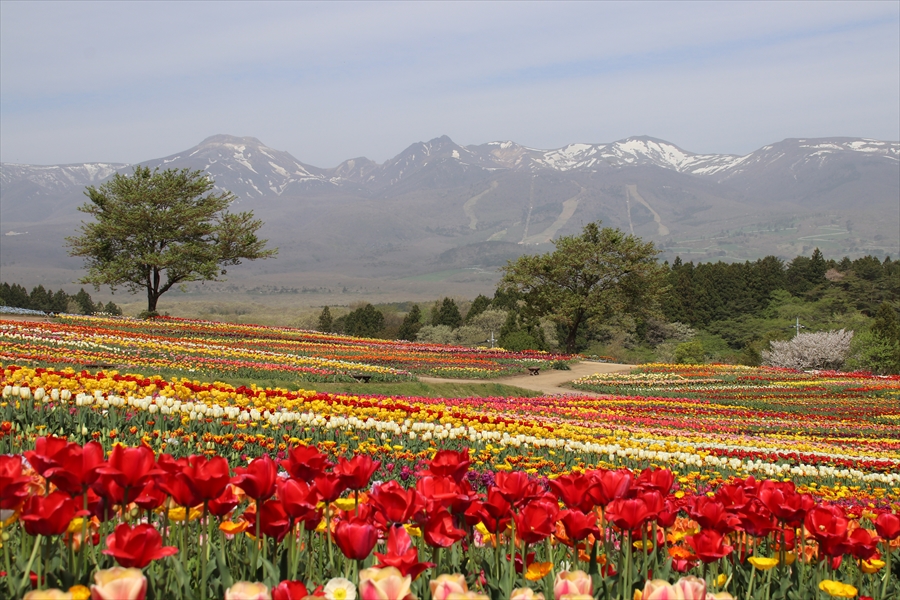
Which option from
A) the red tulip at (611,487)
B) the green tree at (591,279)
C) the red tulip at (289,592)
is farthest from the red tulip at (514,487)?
the green tree at (591,279)

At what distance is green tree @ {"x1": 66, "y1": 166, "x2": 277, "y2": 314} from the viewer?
4059 cm

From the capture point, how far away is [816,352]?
4884cm

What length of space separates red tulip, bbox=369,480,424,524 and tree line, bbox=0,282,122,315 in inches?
2562

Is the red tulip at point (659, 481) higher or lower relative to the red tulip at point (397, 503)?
lower

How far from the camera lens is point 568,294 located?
4525cm

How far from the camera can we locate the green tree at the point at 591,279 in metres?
44.8

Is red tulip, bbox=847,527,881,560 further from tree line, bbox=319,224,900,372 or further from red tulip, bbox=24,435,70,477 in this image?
tree line, bbox=319,224,900,372

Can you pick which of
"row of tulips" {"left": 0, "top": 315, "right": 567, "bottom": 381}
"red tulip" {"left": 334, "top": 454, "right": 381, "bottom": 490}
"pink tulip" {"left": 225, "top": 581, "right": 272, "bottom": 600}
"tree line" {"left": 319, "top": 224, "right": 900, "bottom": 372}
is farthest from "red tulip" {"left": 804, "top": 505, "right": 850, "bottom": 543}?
"tree line" {"left": 319, "top": 224, "right": 900, "bottom": 372}

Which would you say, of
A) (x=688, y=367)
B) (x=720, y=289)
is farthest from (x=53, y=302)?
(x=720, y=289)

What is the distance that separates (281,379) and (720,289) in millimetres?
65839

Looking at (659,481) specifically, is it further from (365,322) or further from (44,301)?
(44,301)

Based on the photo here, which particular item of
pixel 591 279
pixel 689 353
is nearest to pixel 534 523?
pixel 591 279

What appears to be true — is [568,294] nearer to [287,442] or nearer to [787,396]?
[787,396]

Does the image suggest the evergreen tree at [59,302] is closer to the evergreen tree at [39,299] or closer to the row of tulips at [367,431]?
the evergreen tree at [39,299]
